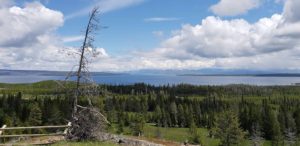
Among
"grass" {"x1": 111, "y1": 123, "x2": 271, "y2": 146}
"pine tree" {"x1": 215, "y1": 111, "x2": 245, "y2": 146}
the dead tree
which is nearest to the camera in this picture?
the dead tree

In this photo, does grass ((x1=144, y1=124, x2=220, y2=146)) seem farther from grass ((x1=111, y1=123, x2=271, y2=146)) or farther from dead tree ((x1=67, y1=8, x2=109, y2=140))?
dead tree ((x1=67, y1=8, x2=109, y2=140))

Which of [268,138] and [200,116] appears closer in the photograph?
[268,138]

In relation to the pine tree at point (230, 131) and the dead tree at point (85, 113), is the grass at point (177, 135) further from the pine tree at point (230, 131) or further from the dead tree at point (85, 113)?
the dead tree at point (85, 113)

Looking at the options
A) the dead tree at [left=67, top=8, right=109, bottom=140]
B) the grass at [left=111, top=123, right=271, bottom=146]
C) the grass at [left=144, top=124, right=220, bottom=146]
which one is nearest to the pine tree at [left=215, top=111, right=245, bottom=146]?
the grass at [left=111, top=123, right=271, bottom=146]

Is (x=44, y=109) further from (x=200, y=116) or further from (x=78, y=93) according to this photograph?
(x=78, y=93)

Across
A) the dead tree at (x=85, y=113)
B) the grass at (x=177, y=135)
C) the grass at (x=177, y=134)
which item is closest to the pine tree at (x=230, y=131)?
the grass at (x=177, y=135)

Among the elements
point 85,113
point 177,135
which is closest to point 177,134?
point 177,135

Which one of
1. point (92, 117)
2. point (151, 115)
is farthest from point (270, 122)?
point (92, 117)

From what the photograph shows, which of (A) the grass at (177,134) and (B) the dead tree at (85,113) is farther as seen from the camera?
(A) the grass at (177,134)

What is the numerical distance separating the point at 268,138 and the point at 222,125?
169 feet

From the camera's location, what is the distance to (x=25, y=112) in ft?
433

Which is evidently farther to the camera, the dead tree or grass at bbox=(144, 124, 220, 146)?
grass at bbox=(144, 124, 220, 146)

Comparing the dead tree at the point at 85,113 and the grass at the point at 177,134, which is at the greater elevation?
the dead tree at the point at 85,113

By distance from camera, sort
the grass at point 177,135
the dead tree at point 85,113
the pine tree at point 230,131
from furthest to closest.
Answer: the grass at point 177,135 < the pine tree at point 230,131 < the dead tree at point 85,113
